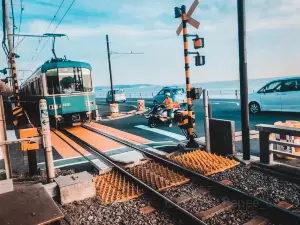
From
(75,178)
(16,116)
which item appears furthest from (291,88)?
(16,116)

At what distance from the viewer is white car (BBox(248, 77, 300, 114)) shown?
1201cm

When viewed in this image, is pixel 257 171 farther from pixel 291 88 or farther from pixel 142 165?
pixel 291 88

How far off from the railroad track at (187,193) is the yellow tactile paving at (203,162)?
0.89ft

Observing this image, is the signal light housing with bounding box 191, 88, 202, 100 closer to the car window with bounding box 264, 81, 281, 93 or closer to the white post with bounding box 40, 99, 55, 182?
the white post with bounding box 40, 99, 55, 182

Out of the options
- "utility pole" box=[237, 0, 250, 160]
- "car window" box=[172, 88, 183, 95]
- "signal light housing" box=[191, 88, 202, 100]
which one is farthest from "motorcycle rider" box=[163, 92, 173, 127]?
"car window" box=[172, 88, 183, 95]

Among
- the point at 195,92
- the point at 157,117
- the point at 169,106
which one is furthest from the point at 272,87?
the point at 195,92

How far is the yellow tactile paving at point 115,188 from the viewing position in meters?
4.60

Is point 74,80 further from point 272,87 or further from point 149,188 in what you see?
point 272,87

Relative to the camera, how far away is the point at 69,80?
500 inches

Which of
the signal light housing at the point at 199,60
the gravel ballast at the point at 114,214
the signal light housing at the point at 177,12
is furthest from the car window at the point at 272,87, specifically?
the gravel ballast at the point at 114,214

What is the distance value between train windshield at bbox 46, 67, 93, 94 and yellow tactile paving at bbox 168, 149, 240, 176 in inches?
307

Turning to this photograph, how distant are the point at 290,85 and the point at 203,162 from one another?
8.69 metres

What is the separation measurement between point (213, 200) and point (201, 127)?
6.86 m

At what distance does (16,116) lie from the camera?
48.1ft
